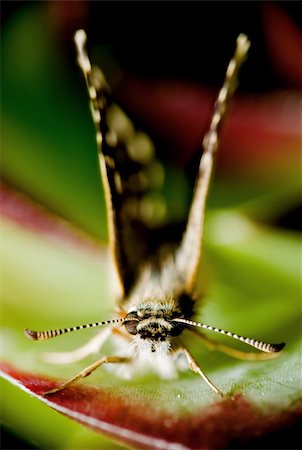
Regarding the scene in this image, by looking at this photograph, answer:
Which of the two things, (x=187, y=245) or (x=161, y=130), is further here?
(x=161, y=130)

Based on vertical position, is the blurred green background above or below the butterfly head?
above

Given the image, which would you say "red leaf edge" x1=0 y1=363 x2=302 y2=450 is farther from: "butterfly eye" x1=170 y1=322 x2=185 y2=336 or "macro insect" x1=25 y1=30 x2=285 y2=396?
"butterfly eye" x1=170 y1=322 x2=185 y2=336

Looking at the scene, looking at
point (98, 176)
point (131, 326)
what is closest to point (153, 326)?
point (131, 326)

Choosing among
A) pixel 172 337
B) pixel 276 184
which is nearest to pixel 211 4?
pixel 276 184

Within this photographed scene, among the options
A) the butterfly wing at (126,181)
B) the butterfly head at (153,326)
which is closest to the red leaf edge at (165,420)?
the butterfly head at (153,326)

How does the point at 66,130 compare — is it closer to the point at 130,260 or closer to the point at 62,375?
the point at 130,260

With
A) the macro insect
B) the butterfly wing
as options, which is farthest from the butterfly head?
the butterfly wing
